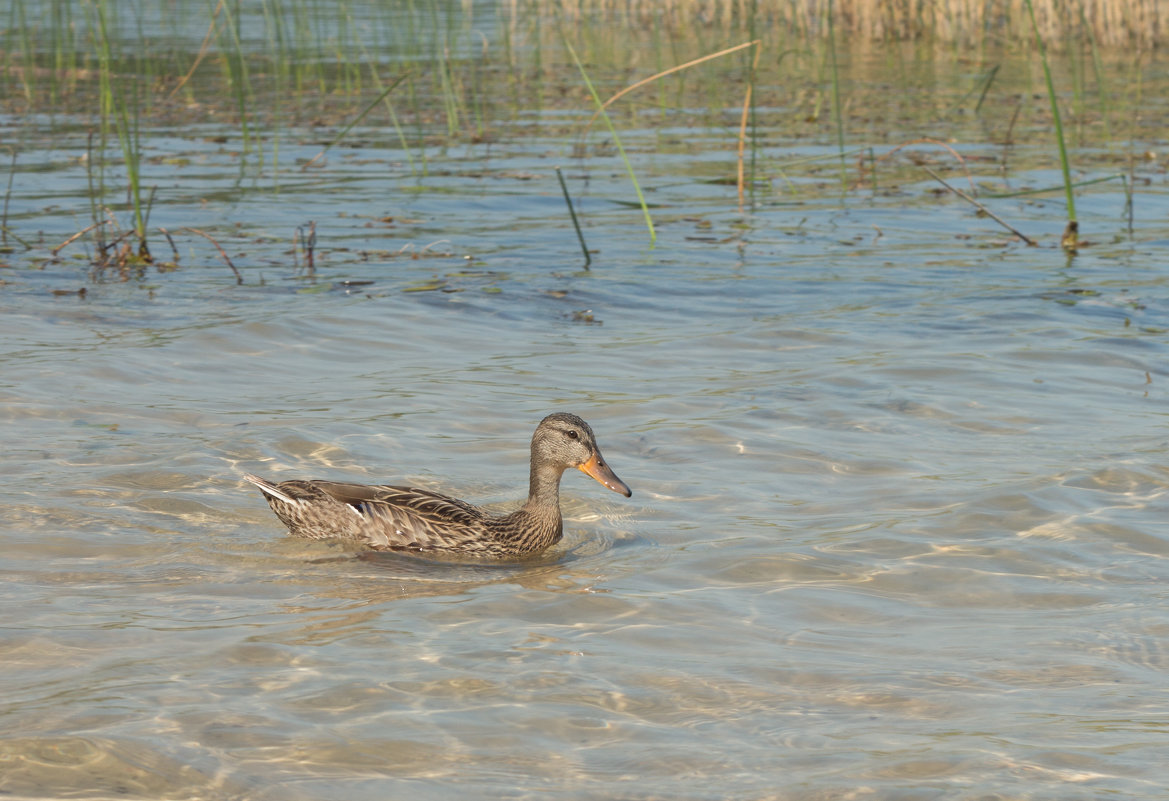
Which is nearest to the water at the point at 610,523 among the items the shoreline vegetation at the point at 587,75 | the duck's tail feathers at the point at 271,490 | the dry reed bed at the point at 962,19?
the duck's tail feathers at the point at 271,490

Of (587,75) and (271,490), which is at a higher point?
(587,75)

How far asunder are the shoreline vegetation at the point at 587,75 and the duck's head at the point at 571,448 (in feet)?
29.1

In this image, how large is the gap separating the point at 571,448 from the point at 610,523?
26.7 inches

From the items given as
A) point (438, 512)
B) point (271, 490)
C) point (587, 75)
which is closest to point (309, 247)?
point (271, 490)

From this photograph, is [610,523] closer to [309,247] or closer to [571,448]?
[571,448]

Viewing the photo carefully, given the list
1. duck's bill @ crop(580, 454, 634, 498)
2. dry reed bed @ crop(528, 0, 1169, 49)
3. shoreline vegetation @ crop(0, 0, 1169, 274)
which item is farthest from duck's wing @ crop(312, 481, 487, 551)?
dry reed bed @ crop(528, 0, 1169, 49)

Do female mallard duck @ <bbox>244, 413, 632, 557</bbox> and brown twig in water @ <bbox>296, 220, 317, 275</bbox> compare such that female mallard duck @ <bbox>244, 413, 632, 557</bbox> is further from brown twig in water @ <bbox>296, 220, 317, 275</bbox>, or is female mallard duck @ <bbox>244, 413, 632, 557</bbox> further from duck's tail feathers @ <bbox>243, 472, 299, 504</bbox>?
brown twig in water @ <bbox>296, 220, 317, 275</bbox>

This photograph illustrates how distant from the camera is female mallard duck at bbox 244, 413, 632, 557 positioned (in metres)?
6.60

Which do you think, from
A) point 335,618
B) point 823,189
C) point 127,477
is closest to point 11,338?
point 127,477

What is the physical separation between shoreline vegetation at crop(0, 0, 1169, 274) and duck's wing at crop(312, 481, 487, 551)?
28.8 ft

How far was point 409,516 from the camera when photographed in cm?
659

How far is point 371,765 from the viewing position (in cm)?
444

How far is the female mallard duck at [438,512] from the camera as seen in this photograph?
6.60 m

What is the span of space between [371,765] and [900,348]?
6509 millimetres
